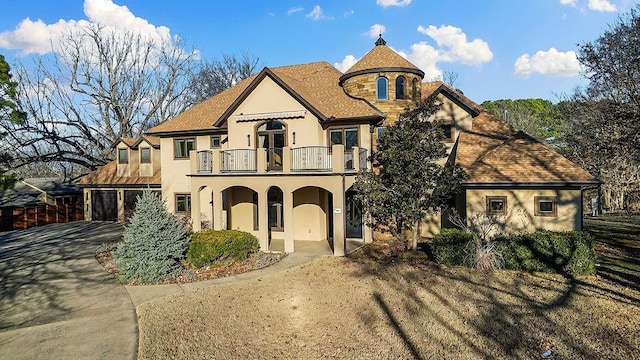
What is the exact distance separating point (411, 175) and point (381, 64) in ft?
25.1

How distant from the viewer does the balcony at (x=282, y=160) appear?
632 inches

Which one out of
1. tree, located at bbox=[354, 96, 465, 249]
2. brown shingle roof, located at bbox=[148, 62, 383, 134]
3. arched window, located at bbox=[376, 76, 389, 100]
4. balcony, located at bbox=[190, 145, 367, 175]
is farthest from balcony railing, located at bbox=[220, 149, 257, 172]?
arched window, located at bbox=[376, 76, 389, 100]

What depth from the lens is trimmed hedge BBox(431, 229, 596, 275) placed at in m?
11.9

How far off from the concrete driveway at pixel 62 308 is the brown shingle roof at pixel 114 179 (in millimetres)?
7304

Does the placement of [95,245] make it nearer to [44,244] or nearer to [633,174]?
[44,244]

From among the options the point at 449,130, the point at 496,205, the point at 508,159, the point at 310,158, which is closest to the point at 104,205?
the point at 310,158

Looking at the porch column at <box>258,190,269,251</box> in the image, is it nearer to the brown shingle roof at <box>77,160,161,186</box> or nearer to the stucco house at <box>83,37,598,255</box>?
the stucco house at <box>83,37,598,255</box>

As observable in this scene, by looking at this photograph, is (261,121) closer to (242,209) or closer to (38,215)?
(242,209)

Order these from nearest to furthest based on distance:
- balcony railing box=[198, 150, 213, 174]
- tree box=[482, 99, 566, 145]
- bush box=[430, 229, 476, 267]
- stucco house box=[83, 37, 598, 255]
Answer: bush box=[430, 229, 476, 267] < stucco house box=[83, 37, 598, 255] < balcony railing box=[198, 150, 213, 174] < tree box=[482, 99, 566, 145]

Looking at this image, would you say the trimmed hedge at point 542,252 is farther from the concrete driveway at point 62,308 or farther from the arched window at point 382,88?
the concrete driveway at point 62,308

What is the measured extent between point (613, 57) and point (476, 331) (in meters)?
14.9

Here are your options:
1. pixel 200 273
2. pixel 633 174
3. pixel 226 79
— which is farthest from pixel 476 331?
pixel 226 79

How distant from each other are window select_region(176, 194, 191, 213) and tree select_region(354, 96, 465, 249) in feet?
37.1

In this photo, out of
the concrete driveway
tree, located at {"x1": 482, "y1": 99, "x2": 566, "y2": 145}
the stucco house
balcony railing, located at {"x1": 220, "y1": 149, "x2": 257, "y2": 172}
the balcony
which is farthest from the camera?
tree, located at {"x1": 482, "y1": 99, "x2": 566, "y2": 145}
